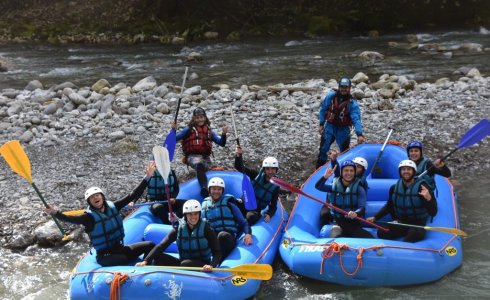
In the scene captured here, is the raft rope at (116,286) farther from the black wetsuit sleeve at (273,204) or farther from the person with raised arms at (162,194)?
the black wetsuit sleeve at (273,204)

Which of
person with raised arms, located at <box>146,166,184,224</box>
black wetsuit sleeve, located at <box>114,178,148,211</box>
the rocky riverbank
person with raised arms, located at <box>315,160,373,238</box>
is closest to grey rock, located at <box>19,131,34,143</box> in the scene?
the rocky riverbank

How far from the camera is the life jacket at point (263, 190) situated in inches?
223

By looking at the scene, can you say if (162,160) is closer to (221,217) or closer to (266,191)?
(221,217)

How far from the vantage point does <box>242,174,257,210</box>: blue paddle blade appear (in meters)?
5.53

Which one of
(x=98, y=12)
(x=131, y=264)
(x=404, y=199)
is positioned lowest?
(x=131, y=264)

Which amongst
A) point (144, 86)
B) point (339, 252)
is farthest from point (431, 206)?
point (144, 86)

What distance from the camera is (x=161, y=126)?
889 cm

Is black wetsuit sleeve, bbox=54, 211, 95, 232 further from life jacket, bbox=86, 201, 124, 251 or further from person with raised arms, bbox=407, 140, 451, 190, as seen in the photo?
person with raised arms, bbox=407, 140, 451, 190

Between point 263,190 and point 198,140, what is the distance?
1231mm

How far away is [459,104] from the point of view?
9320 millimetres

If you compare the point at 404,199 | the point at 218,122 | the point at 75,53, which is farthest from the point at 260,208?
the point at 75,53

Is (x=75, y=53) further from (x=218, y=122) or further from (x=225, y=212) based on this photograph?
(x=225, y=212)

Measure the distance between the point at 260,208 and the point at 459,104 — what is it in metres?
5.06

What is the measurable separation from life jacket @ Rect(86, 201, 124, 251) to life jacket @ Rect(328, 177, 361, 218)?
1.99 m
